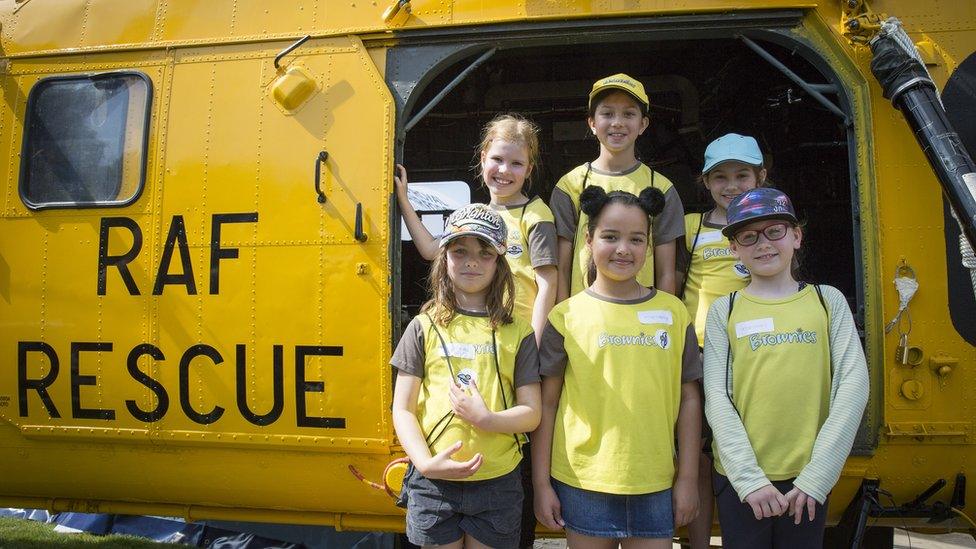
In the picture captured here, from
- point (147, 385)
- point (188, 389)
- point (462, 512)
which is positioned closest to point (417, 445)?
point (462, 512)

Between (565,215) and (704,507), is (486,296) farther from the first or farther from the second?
(704,507)

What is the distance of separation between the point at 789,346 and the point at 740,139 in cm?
111

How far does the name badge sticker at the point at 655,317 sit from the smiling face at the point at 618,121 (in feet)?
2.87

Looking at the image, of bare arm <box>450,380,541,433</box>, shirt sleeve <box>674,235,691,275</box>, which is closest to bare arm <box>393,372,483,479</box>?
bare arm <box>450,380,541,433</box>

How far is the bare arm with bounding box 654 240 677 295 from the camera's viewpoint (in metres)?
2.79

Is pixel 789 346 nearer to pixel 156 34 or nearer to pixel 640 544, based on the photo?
Result: pixel 640 544

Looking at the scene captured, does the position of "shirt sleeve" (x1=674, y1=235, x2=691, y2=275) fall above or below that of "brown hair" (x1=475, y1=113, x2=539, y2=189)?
below

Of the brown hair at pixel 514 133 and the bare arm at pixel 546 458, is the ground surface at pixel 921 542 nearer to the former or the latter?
the bare arm at pixel 546 458

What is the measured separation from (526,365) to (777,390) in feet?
2.91

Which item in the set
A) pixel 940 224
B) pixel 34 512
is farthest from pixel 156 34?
pixel 34 512

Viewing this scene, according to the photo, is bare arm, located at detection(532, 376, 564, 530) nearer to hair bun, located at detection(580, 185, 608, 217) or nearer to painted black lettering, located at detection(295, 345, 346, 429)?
hair bun, located at detection(580, 185, 608, 217)

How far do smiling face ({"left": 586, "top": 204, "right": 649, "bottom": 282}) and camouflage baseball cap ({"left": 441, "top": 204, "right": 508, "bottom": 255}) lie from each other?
0.36 m

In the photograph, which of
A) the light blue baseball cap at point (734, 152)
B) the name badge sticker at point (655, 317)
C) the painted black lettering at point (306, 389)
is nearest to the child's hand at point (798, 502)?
the name badge sticker at point (655, 317)

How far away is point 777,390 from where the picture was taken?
2.30 meters
